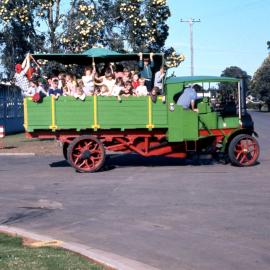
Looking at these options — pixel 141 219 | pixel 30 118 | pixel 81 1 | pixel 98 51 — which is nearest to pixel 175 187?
pixel 141 219

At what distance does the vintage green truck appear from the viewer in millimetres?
16750

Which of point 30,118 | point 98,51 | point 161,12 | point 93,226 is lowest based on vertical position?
point 93,226

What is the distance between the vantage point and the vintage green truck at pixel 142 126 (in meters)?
16.8

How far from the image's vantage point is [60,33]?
31.0m

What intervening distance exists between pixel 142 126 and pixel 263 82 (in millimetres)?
74289

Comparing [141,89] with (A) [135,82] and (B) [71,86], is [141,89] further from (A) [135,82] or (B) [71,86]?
(B) [71,86]

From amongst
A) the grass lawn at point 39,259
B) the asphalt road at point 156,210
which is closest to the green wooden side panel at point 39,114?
the asphalt road at point 156,210

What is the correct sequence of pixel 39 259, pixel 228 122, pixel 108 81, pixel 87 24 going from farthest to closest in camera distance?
pixel 87 24 < pixel 108 81 < pixel 228 122 < pixel 39 259

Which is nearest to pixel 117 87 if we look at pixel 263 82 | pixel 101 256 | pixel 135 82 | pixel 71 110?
pixel 135 82

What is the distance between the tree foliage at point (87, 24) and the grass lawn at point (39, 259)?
858 inches

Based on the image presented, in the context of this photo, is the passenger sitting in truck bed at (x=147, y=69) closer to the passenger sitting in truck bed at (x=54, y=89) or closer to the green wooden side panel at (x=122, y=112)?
the green wooden side panel at (x=122, y=112)

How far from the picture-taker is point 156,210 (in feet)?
36.9

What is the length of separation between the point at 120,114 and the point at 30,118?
2.15 m

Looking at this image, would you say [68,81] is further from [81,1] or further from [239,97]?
[81,1]
